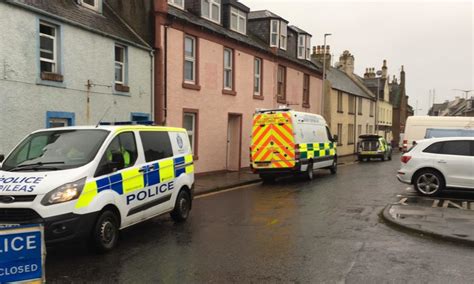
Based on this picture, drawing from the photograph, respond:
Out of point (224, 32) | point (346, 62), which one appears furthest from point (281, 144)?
point (346, 62)

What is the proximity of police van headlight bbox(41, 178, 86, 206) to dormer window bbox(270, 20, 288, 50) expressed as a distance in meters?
19.9

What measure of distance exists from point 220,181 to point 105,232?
9.83 meters

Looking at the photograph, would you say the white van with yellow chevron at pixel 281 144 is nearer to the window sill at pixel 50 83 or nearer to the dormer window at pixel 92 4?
the dormer window at pixel 92 4

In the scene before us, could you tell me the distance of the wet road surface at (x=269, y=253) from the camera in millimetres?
5590

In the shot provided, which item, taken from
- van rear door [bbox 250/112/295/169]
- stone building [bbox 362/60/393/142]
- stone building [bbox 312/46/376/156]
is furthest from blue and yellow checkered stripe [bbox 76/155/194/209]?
stone building [bbox 362/60/393/142]

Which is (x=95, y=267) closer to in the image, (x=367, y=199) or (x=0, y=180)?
(x=0, y=180)

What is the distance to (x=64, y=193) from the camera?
6.01m

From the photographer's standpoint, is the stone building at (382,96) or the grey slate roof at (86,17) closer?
the grey slate roof at (86,17)

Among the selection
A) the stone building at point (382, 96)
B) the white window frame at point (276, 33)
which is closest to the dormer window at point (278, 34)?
the white window frame at point (276, 33)

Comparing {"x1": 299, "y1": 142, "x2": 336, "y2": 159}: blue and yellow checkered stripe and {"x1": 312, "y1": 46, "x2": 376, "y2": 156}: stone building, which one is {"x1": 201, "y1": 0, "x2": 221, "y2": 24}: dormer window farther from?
{"x1": 312, "y1": 46, "x2": 376, "y2": 156}: stone building

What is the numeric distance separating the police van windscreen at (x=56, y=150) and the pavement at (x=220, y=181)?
643cm

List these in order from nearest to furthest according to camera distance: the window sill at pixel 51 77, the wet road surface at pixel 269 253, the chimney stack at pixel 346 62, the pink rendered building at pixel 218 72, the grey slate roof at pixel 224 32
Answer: the wet road surface at pixel 269 253 → the window sill at pixel 51 77 → the pink rendered building at pixel 218 72 → the grey slate roof at pixel 224 32 → the chimney stack at pixel 346 62

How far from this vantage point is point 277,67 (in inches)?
977

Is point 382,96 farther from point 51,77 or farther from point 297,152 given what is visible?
point 51,77
